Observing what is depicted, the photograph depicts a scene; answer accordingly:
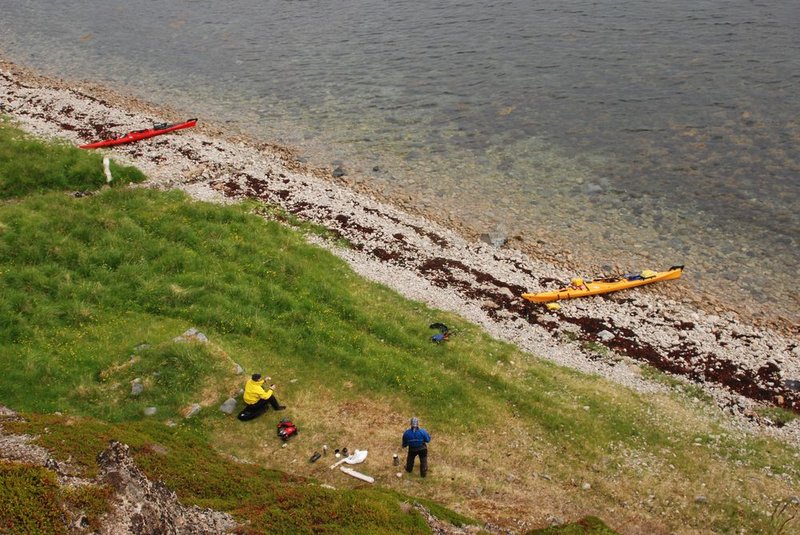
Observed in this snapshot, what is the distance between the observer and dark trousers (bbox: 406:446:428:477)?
74.3 feet

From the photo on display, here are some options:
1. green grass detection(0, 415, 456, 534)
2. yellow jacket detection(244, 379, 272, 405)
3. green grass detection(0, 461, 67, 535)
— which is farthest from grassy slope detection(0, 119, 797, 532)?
green grass detection(0, 461, 67, 535)

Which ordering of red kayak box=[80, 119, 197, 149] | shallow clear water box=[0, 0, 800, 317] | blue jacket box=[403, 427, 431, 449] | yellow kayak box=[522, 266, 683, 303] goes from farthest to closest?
red kayak box=[80, 119, 197, 149] → shallow clear water box=[0, 0, 800, 317] → yellow kayak box=[522, 266, 683, 303] → blue jacket box=[403, 427, 431, 449]

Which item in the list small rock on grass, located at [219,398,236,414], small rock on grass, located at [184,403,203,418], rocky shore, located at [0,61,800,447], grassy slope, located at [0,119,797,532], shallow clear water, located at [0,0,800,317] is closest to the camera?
grassy slope, located at [0,119,797,532]

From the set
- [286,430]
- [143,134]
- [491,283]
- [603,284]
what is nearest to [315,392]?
[286,430]

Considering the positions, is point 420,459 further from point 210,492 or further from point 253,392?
point 210,492

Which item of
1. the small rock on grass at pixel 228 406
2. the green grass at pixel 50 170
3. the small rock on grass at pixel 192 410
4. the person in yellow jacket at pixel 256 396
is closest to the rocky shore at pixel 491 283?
the green grass at pixel 50 170

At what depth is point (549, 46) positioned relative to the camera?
2876 inches

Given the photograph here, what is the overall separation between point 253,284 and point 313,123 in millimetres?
30413

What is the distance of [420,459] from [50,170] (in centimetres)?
3263

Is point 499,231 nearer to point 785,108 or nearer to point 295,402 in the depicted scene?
point 295,402

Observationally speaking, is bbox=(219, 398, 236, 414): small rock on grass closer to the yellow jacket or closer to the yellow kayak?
the yellow jacket

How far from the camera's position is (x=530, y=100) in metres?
62.2

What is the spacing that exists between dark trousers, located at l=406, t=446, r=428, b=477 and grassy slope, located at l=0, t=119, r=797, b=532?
470mm

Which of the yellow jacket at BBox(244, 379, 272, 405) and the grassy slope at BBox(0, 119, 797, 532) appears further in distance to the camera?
the yellow jacket at BBox(244, 379, 272, 405)
